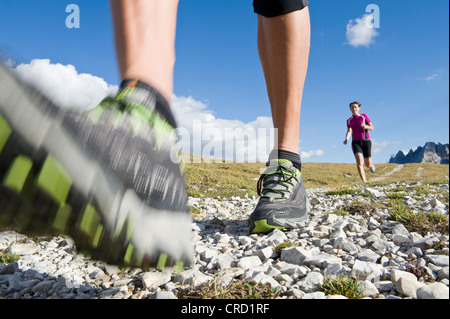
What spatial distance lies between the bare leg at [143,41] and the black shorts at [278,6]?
1.34 meters

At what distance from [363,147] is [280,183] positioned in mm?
13430

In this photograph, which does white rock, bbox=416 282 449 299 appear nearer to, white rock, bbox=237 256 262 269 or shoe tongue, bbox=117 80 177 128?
white rock, bbox=237 256 262 269

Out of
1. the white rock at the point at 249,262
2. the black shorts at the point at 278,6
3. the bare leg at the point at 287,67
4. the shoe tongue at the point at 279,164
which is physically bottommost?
the white rock at the point at 249,262

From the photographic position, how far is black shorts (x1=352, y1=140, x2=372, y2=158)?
1452cm

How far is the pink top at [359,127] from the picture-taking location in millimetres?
14391

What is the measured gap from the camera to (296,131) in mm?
3086

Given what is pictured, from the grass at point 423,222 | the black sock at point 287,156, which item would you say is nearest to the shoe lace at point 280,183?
the black sock at point 287,156

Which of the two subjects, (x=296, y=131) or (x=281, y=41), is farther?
(x=296, y=131)

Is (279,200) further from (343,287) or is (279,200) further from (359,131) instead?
(359,131)

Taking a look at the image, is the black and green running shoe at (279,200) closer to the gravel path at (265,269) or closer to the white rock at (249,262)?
the gravel path at (265,269)

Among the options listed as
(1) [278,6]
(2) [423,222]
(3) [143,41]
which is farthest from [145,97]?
(2) [423,222]
